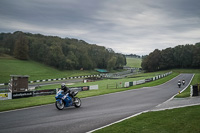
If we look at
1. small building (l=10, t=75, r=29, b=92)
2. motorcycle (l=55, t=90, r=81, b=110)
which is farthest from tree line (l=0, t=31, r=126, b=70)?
motorcycle (l=55, t=90, r=81, b=110)

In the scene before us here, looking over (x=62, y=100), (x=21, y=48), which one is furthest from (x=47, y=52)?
(x=62, y=100)

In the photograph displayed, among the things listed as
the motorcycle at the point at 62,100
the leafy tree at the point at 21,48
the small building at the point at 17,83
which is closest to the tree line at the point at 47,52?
the leafy tree at the point at 21,48

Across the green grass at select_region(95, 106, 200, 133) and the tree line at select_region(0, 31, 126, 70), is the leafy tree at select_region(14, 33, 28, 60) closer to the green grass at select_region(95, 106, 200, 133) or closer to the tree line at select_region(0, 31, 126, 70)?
the tree line at select_region(0, 31, 126, 70)

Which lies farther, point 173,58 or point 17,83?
point 173,58

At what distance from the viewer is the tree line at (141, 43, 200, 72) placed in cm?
10119

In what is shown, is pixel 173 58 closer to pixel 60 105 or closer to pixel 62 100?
pixel 62 100

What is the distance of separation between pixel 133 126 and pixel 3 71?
62.8 m

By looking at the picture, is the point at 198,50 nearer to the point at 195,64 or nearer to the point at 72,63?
Answer: the point at 195,64

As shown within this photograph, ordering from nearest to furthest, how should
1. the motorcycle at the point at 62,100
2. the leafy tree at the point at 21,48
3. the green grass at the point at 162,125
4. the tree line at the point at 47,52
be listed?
the green grass at the point at 162,125 → the motorcycle at the point at 62,100 → the leafy tree at the point at 21,48 → the tree line at the point at 47,52

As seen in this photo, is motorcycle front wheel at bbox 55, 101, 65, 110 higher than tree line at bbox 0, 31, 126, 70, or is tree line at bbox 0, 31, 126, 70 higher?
tree line at bbox 0, 31, 126, 70

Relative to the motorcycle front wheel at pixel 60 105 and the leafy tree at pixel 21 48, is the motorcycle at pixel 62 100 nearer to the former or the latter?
the motorcycle front wheel at pixel 60 105

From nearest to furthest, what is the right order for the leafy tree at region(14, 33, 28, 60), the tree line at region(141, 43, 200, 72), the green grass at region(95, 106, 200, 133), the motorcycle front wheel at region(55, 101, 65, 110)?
the green grass at region(95, 106, 200, 133)
the motorcycle front wheel at region(55, 101, 65, 110)
the leafy tree at region(14, 33, 28, 60)
the tree line at region(141, 43, 200, 72)

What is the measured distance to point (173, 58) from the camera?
362 feet

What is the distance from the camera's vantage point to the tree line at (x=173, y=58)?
101188 millimetres
